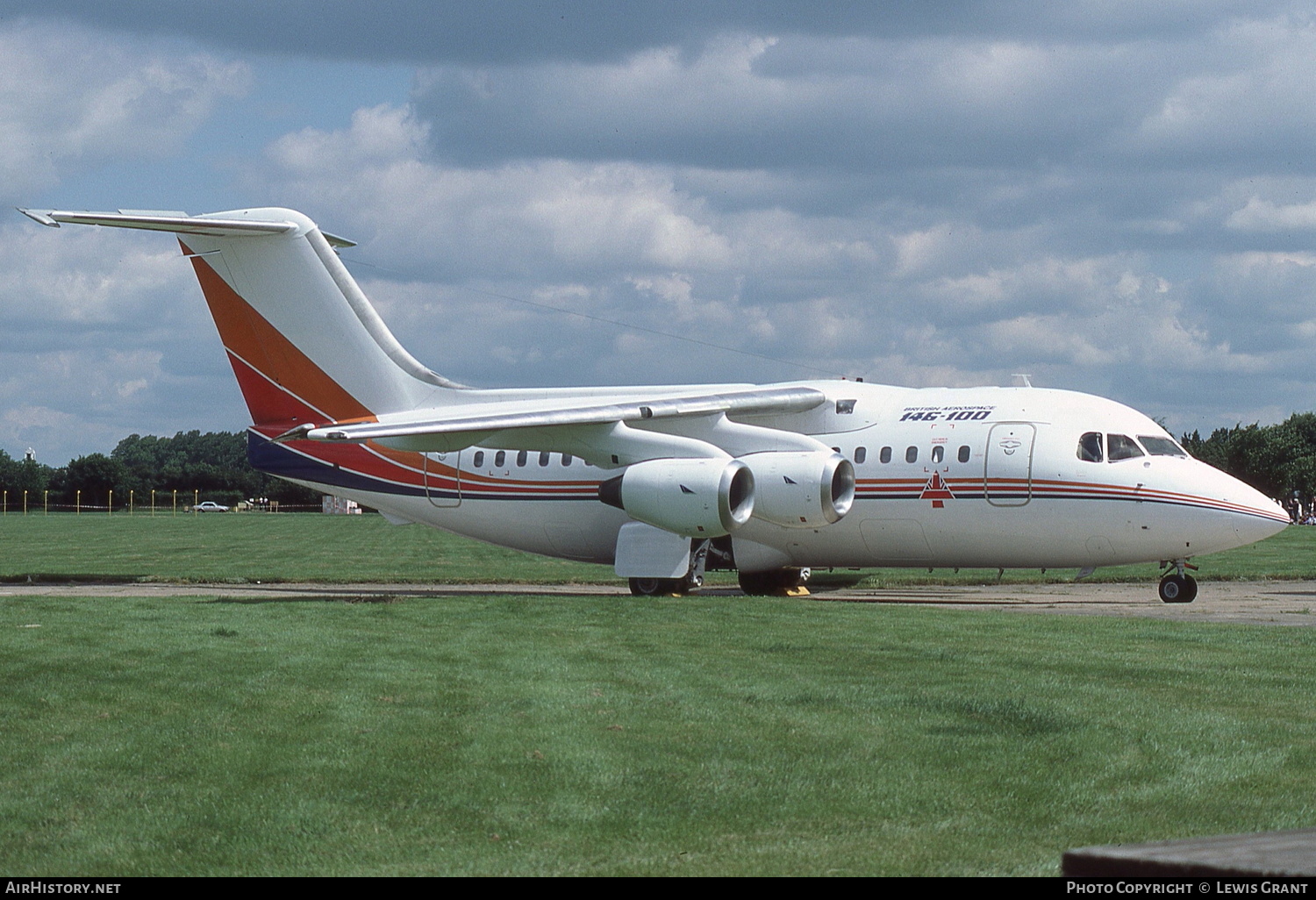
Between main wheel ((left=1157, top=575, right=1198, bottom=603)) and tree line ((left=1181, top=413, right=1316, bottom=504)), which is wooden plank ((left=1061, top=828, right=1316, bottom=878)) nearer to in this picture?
main wheel ((left=1157, top=575, right=1198, bottom=603))

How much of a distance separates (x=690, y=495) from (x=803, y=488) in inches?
73.3

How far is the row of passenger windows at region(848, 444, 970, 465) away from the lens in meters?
24.5

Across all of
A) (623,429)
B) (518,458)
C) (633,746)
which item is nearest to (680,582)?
(623,429)

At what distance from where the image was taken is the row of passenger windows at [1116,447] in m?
23.9

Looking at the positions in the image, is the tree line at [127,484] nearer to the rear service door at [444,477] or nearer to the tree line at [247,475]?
the tree line at [247,475]

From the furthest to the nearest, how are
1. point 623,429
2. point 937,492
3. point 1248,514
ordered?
point 623,429, point 937,492, point 1248,514

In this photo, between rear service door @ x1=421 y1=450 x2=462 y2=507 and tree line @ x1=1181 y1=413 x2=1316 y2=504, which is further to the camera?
tree line @ x1=1181 y1=413 x2=1316 y2=504

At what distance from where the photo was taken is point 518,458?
28281 mm

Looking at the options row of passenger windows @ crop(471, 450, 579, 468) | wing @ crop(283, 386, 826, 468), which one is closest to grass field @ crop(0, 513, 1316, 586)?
row of passenger windows @ crop(471, 450, 579, 468)

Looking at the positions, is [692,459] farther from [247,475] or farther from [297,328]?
[247,475]

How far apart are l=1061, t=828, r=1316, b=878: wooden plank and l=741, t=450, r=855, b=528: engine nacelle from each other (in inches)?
766

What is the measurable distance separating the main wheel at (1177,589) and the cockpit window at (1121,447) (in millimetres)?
2109
